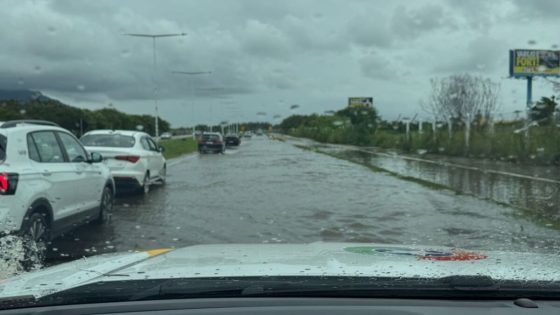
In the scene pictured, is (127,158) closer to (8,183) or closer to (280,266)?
(8,183)

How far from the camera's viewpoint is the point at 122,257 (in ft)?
10.9

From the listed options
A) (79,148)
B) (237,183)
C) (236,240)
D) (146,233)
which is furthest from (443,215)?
(237,183)

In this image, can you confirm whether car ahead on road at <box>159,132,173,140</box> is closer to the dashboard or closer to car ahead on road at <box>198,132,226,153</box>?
car ahead on road at <box>198,132,226,153</box>

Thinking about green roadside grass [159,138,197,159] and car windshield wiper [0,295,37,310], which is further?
green roadside grass [159,138,197,159]

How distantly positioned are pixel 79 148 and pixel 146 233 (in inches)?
61.5

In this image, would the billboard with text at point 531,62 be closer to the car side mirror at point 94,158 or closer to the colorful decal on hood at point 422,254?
the car side mirror at point 94,158

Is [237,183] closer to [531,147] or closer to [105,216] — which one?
[105,216]

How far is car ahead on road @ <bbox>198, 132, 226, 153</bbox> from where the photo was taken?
38.3 metres

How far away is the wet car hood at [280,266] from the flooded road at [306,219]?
469 centimetres

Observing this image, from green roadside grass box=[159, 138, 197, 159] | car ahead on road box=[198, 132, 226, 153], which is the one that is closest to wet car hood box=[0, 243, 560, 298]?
green roadside grass box=[159, 138, 197, 159]

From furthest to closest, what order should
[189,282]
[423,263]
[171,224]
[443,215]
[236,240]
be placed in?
[443,215] → [171,224] → [236,240] → [423,263] → [189,282]

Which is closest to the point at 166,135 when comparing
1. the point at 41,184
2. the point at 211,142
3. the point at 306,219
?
the point at 211,142

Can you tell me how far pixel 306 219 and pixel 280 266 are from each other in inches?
→ 331

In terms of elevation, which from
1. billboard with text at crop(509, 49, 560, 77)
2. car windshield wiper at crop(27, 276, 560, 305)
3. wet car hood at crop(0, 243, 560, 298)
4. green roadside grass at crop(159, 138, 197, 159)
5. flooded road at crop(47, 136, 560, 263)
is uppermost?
billboard with text at crop(509, 49, 560, 77)
